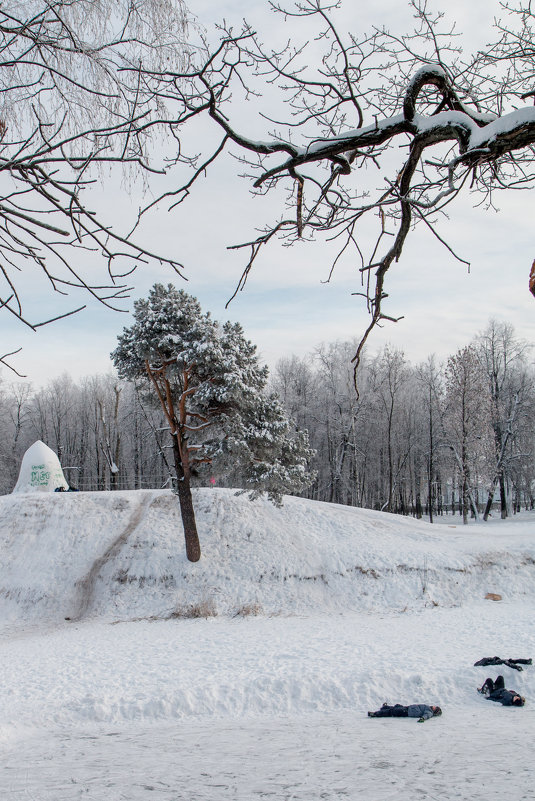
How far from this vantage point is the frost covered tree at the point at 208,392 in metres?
17.8

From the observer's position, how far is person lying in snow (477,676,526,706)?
8367mm

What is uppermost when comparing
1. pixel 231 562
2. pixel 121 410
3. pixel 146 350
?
pixel 121 410

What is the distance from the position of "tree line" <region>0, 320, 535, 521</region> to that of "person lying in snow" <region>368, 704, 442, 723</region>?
22618 mm

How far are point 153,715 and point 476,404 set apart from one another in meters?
26.2

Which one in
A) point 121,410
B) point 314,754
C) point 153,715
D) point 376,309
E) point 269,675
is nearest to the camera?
point 376,309

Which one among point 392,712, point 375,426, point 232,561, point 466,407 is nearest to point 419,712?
point 392,712

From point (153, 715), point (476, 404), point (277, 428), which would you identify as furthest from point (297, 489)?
point (476, 404)

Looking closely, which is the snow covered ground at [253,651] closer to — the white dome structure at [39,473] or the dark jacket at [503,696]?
the dark jacket at [503,696]

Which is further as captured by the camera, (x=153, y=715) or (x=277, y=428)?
(x=277, y=428)

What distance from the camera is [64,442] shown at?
5050 cm

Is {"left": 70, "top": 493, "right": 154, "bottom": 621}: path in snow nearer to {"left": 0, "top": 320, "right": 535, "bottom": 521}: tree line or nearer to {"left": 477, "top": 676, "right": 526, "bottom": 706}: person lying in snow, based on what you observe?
{"left": 0, "top": 320, "right": 535, "bottom": 521}: tree line

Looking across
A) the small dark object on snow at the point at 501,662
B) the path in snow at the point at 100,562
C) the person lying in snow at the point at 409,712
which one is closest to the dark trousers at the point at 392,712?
the person lying in snow at the point at 409,712

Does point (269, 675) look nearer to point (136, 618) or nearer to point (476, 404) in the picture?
point (136, 618)

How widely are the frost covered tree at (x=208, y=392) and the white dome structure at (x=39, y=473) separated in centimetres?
894
